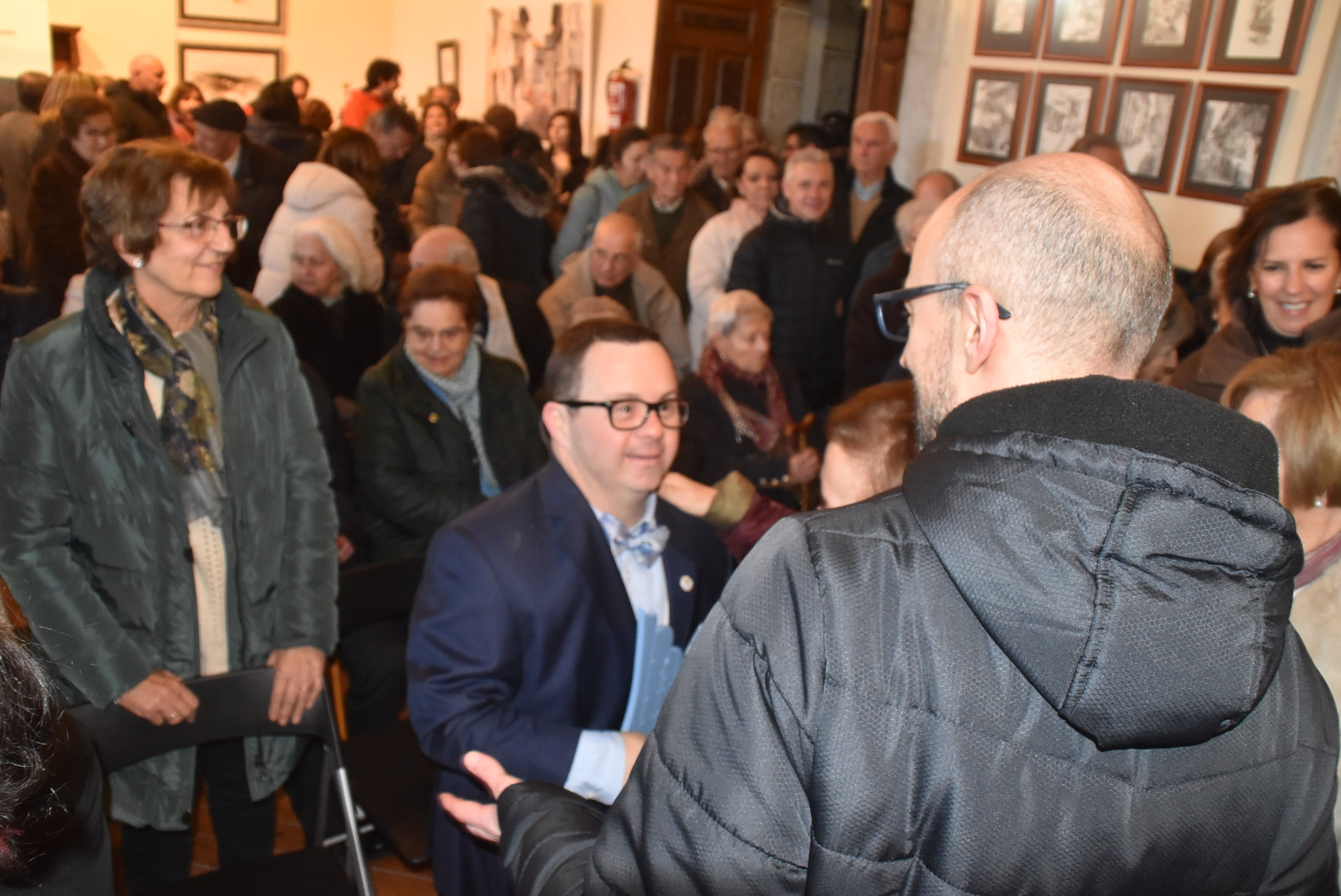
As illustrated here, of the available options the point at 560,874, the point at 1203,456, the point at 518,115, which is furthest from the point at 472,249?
the point at 518,115

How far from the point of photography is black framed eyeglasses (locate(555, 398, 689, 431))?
1750 mm

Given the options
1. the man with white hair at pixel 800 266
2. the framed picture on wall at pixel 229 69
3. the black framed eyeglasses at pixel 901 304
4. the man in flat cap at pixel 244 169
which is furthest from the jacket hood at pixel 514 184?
the framed picture on wall at pixel 229 69

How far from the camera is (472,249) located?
384 centimetres

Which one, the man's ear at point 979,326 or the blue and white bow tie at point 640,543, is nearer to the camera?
the man's ear at point 979,326

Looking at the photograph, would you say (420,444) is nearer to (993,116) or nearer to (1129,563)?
(1129,563)

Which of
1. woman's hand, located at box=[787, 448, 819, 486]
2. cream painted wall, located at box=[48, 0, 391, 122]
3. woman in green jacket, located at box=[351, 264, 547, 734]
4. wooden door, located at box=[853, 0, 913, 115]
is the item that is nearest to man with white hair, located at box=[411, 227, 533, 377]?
woman in green jacket, located at box=[351, 264, 547, 734]

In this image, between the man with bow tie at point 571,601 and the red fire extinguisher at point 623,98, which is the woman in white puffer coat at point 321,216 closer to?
the man with bow tie at point 571,601

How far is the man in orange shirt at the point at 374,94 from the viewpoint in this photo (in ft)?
27.6

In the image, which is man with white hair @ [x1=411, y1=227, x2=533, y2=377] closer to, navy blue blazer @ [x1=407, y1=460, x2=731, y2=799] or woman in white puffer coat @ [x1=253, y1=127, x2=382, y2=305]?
woman in white puffer coat @ [x1=253, y1=127, x2=382, y2=305]

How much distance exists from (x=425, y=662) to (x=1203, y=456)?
4.03 feet

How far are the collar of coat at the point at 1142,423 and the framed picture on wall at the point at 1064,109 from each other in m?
4.62

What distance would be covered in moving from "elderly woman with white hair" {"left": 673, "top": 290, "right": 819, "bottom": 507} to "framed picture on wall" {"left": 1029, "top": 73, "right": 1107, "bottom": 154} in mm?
2535

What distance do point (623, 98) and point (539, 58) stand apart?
1.94m

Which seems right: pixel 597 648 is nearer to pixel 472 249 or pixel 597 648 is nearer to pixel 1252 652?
pixel 1252 652
